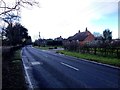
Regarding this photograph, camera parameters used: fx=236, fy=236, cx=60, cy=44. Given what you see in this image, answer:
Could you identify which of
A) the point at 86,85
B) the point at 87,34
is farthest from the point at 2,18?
the point at 87,34

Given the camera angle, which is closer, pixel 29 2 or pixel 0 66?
pixel 0 66

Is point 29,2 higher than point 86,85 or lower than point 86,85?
higher

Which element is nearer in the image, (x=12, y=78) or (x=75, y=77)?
(x=75, y=77)

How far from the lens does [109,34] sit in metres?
124

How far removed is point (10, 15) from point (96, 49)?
51.5 feet

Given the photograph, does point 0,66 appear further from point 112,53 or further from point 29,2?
point 112,53

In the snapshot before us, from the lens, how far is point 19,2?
21.2 metres

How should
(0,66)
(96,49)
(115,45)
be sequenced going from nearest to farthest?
(0,66)
(115,45)
(96,49)

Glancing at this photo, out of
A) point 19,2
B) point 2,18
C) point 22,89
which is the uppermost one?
point 19,2

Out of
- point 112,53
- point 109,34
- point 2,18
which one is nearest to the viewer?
point 2,18

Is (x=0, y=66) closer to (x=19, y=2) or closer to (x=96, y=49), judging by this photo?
A: (x=19, y=2)

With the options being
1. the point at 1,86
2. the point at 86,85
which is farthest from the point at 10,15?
the point at 86,85

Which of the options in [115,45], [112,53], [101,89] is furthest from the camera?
[115,45]

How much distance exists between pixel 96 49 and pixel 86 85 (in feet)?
73.0
